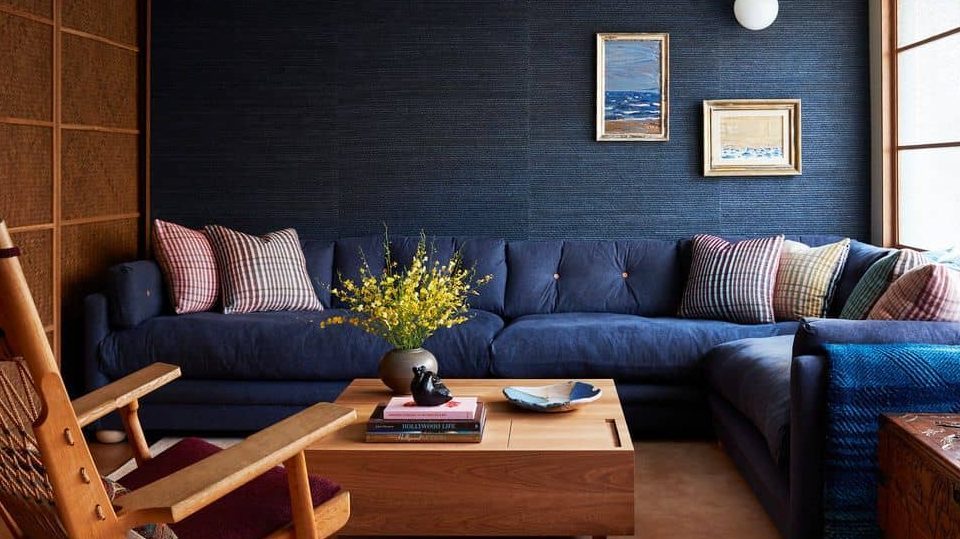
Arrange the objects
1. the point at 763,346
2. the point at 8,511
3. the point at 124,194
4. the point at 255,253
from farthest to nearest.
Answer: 1. the point at 124,194
2. the point at 255,253
3. the point at 763,346
4. the point at 8,511

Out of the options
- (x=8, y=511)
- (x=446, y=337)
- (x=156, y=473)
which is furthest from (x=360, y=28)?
(x=8, y=511)

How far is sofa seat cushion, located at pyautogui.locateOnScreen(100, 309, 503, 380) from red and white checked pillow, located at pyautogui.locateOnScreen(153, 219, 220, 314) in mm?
278

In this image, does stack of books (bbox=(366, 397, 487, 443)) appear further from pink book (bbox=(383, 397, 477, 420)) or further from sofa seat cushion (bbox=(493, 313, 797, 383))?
sofa seat cushion (bbox=(493, 313, 797, 383))

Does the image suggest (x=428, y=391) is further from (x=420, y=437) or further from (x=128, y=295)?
(x=128, y=295)

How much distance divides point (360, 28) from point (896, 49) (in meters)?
2.66

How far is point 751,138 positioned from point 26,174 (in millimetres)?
3419

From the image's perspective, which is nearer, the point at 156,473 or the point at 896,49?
the point at 156,473

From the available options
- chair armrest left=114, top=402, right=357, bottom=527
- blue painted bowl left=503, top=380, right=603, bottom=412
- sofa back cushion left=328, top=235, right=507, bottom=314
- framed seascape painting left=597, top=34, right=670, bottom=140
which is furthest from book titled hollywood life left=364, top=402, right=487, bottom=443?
framed seascape painting left=597, top=34, right=670, bottom=140

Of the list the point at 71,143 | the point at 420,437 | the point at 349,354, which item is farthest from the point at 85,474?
the point at 71,143

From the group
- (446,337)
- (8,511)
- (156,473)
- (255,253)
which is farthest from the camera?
(255,253)

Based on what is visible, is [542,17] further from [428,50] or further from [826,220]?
[826,220]

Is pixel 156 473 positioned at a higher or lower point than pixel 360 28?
lower

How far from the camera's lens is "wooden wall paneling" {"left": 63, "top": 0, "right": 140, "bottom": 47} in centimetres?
463

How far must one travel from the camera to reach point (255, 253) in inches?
189
